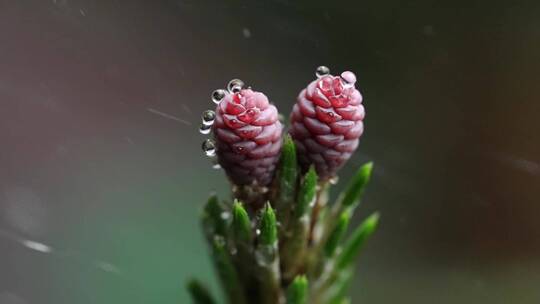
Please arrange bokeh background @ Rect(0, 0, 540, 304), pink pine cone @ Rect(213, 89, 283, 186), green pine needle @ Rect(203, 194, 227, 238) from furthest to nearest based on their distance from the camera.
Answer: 1. bokeh background @ Rect(0, 0, 540, 304)
2. green pine needle @ Rect(203, 194, 227, 238)
3. pink pine cone @ Rect(213, 89, 283, 186)

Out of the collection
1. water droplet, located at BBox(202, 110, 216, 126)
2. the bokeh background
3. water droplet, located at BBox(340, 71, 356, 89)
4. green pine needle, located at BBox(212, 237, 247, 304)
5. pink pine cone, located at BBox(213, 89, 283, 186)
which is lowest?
the bokeh background

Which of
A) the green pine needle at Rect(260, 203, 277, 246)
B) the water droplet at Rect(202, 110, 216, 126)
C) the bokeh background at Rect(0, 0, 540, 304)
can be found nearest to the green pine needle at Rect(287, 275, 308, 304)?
the green pine needle at Rect(260, 203, 277, 246)

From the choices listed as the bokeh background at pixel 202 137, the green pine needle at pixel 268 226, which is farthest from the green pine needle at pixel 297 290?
the bokeh background at pixel 202 137

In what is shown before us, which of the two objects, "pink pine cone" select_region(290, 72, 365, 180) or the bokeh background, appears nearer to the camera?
"pink pine cone" select_region(290, 72, 365, 180)

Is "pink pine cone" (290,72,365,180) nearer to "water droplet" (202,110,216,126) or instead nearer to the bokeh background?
"water droplet" (202,110,216,126)

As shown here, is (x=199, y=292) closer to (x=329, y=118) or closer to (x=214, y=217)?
(x=214, y=217)

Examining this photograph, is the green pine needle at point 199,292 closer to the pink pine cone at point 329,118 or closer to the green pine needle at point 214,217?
the green pine needle at point 214,217

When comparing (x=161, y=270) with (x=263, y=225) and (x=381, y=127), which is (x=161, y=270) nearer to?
(x=381, y=127)
